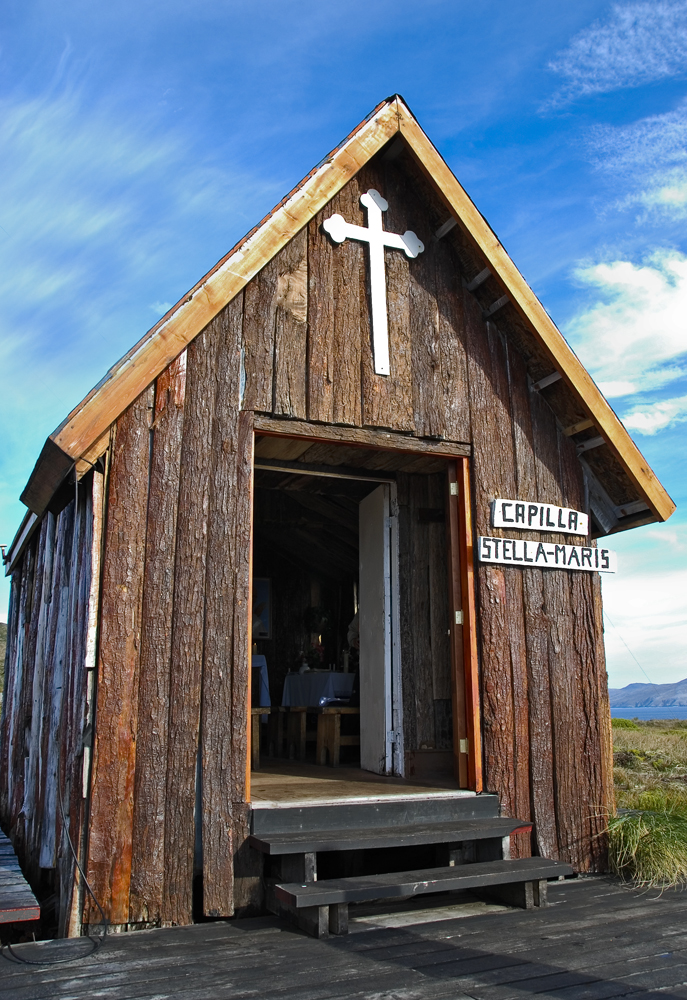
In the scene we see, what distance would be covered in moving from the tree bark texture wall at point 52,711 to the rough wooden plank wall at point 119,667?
4.5 inches

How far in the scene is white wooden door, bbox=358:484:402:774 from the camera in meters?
6.48

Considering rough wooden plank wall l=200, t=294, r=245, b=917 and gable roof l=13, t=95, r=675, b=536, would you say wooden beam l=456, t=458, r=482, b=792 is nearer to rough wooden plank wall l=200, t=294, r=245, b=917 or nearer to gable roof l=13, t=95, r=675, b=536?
gable roof l=13, t=95, r=675, b=536

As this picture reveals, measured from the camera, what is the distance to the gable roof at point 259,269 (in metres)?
4.54

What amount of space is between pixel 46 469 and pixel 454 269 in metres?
3.32

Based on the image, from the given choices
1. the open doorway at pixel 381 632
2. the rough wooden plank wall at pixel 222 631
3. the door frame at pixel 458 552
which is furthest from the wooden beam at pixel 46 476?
the open doorway at pixel 381 632

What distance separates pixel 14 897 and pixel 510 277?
4917 mm

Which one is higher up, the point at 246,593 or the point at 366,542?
the point at 366,542

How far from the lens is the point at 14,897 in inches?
164

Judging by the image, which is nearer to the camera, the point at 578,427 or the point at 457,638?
the point at 457,638

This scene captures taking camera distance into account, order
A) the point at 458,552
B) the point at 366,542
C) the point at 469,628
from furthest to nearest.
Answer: the point at 366,542 → the point at 458,552 → the point at 469,628

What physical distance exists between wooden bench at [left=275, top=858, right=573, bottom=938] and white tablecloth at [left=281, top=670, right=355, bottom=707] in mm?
3382

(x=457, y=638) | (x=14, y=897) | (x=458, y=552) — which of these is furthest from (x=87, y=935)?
(x=458, y=552)

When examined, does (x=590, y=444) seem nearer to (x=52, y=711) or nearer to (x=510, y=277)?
(x=510, y=277)

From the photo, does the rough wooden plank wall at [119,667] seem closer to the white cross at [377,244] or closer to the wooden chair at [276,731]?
the white cross at [377,244]
